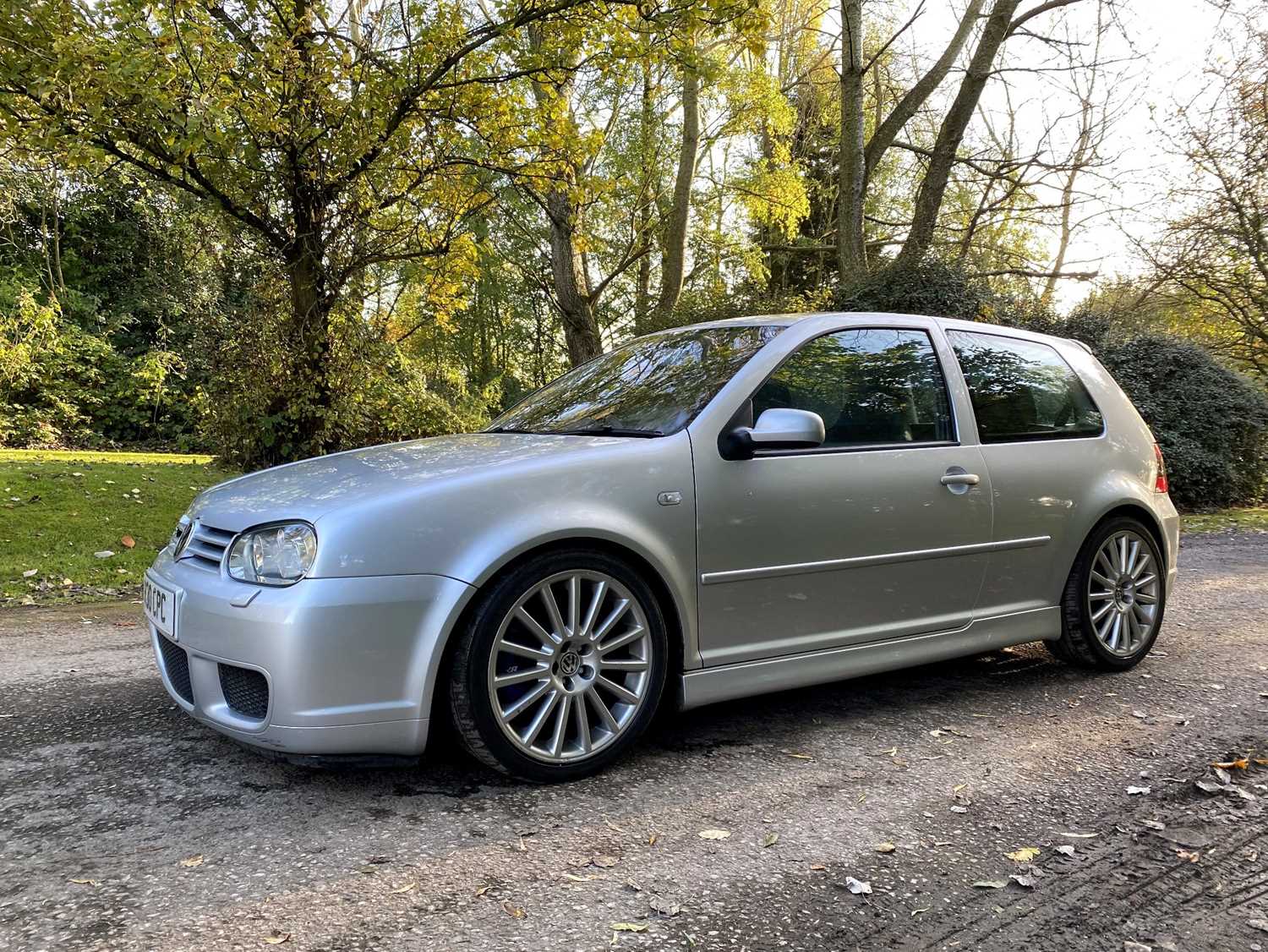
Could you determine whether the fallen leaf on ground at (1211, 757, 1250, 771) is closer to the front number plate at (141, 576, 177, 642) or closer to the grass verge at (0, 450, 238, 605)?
the front number plate at (141, 576, 177, 642)

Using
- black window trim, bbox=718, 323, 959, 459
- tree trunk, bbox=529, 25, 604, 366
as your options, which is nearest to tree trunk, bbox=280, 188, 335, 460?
tree trunk, bbox=529, 25, 604, 366

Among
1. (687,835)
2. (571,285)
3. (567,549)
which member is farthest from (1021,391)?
(571,285)

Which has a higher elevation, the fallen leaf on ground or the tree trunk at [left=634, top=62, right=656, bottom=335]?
the tree trunk at [left=634, top=62, right=656, bottom=335]

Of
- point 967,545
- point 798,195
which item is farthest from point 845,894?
point 798,195

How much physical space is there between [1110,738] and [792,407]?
1.81 meters

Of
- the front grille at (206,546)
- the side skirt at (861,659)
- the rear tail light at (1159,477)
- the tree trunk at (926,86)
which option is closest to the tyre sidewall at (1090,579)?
the side skirt at (861,659)

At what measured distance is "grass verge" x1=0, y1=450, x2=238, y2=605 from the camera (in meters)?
6.52

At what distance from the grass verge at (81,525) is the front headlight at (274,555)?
13.6 ft

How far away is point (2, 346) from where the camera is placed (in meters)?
19.4

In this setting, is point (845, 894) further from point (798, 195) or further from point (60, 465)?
point (798, 195)

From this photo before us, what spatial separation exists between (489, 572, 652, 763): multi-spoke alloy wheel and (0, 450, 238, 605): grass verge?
4.66 metres

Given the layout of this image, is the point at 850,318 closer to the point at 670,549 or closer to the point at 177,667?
the point at 670,549

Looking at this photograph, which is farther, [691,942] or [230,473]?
[230,473]

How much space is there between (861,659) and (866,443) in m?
0.88
